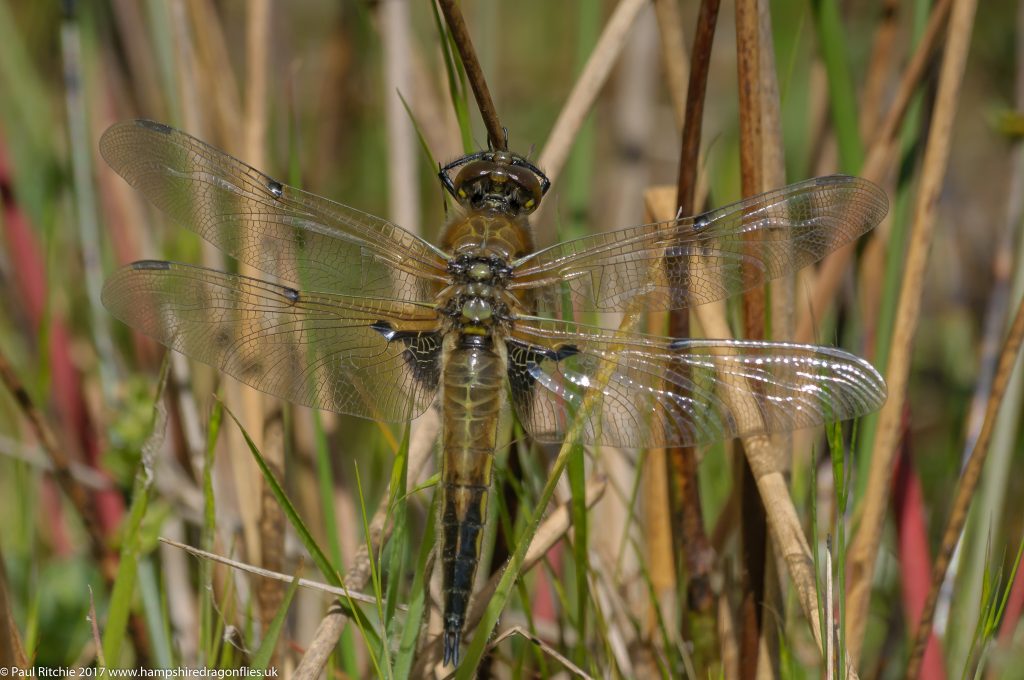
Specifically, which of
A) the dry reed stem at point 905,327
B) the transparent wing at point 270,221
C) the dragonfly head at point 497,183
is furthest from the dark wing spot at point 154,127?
the dry reed stem at point 905,327

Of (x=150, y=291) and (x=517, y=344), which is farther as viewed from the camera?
(x=517, y=344)

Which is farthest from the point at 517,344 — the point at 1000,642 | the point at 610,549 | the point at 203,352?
the point at 1000,642

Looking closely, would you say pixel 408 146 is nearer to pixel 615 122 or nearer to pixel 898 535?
pixel 615 122

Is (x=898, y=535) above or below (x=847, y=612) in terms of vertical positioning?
above

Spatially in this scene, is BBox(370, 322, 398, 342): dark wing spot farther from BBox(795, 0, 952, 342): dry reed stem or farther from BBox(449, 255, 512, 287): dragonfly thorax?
BBox(795, 0, 952, 342): dry reed stem

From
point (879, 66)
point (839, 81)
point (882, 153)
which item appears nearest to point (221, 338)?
point (839, 81)

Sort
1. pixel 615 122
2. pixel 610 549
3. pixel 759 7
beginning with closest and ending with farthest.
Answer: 1. pixel 759 7
2. pixel 610 549
3. pixel 615 122

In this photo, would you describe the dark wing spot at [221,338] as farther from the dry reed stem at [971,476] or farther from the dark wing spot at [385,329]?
the dry reed stem at [971,476]
